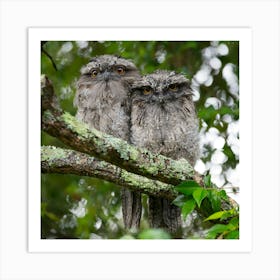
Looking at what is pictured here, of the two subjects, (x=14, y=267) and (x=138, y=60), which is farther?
(x=138, y=60)

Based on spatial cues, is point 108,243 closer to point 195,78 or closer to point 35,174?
point 35,174

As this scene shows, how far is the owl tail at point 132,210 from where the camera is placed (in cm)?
434

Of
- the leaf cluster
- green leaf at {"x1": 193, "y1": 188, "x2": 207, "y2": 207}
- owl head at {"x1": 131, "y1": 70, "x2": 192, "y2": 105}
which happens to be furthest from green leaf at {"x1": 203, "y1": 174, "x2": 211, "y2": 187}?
owl head at {"x1": 131, "y1": 70, "x2": 192, "y2": 105}

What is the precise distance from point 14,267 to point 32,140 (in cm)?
81

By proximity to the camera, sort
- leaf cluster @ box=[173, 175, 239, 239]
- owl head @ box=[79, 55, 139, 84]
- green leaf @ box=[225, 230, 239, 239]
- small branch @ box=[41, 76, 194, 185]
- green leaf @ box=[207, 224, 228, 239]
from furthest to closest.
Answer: owl head @ box=[79, 55, 139, 84], green leaf @ box=[225, 230, 239, 239], leaf cluster @ box=[173, 175, 239, 239], green leaf @ box=[207, 224, 228, 239], small branch @ box=[41, 76, 194, 185]

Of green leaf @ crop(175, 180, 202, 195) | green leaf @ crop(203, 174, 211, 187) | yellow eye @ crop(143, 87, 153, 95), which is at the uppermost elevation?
yellow eye @ crop(143, 87, 153, 95)

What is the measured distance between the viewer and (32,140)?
3.77 m

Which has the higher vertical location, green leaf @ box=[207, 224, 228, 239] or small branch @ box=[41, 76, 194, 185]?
small branch @ box=[41, 76, 194, 185]

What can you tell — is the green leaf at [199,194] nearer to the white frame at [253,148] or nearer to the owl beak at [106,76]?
the white frame at [253,148]

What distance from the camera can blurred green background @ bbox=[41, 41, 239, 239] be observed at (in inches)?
163

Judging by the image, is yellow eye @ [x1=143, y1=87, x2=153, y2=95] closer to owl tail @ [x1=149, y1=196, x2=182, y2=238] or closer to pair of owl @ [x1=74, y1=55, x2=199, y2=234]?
pair of owl @ [x1=74, y1=55, x2=199, y2=234]

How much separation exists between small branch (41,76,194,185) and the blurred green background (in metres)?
0.47
